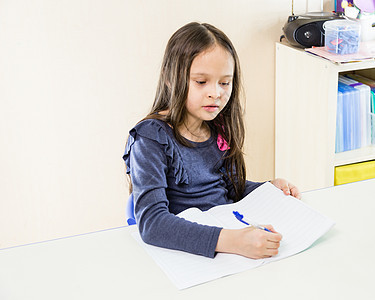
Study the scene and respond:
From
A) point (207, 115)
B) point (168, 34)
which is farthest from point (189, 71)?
point (168, 34)

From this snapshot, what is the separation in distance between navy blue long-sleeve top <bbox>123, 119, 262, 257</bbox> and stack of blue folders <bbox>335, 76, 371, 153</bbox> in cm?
80

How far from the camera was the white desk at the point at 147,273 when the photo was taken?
929 mm

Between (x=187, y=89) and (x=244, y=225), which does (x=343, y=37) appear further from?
(x=244, y=225)

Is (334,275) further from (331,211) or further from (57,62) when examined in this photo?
(57,62)

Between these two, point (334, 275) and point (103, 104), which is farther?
point (103, 104)

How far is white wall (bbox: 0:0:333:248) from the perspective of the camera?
202cm

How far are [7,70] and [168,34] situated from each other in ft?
2.06

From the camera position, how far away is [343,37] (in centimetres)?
201

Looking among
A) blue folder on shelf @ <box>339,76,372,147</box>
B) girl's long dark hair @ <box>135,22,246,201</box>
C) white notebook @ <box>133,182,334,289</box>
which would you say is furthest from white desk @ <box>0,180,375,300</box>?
blue folder on shelf @ <box>339,76,372,147</box>

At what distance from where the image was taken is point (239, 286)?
94 cm

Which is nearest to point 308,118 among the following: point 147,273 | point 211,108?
point 211,108

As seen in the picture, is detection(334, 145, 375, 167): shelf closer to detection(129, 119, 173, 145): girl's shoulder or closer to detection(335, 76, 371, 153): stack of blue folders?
detection(335, 76, 371, 153): stack of blue folders

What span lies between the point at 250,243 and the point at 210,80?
17.4 inches

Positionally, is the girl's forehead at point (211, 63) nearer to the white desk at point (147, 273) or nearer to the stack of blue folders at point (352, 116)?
the white desk at point (147, 273)
